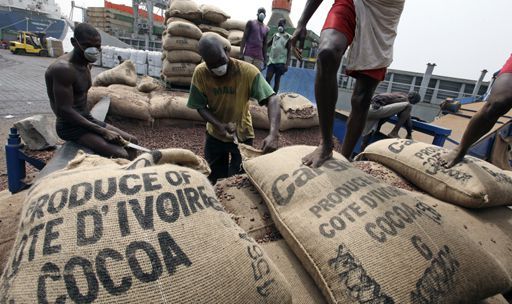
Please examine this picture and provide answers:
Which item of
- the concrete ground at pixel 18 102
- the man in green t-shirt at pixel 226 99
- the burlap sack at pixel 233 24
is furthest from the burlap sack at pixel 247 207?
the burlap sack at pixel 233 24

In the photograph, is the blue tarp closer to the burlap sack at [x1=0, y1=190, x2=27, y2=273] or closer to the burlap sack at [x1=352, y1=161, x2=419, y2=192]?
the burlap sack at [x1=352, y1=161, x2=419, y2=192]

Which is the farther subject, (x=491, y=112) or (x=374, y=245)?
(x=491, y=112)

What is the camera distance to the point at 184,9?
5.49m

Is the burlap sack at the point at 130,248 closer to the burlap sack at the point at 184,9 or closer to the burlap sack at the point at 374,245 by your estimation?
the burlap sack at the point at 374,245

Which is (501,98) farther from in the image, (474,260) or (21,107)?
(21,107)

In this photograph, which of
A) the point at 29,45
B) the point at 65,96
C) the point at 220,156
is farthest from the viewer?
the point at 29,45

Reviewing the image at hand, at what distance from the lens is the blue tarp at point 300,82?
7.48 meters

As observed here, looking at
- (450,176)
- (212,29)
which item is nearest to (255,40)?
(212,29)

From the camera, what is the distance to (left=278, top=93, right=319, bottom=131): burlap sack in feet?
14.9

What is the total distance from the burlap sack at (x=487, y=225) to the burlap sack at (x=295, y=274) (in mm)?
780

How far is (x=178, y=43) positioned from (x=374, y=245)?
5.27 m

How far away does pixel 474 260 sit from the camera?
3.51 ft

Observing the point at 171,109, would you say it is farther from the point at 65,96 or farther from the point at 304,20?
the point at 304,20

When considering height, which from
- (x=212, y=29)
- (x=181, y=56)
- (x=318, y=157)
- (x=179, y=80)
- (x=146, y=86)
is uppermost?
(x=212, y=29)
